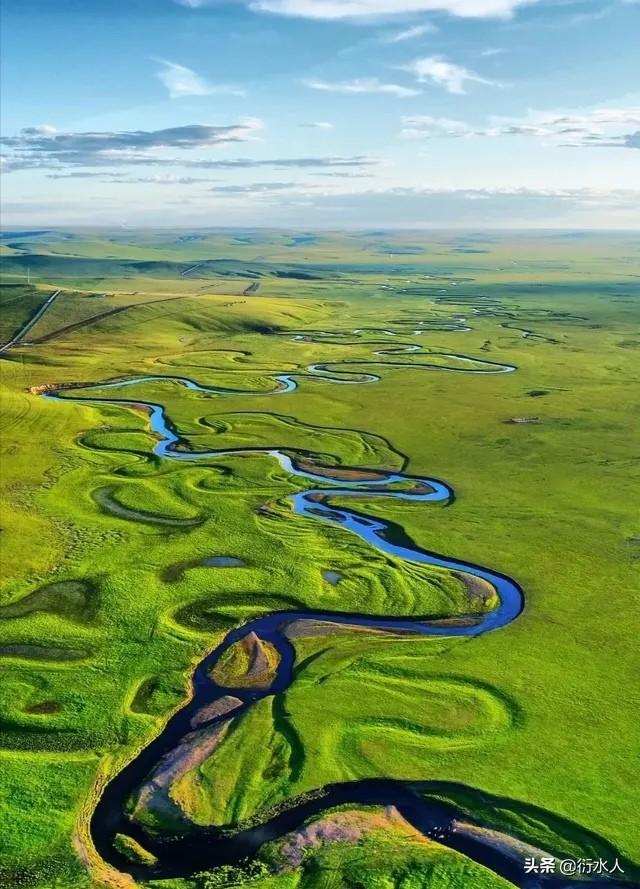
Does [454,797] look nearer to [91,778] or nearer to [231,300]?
[91,778]

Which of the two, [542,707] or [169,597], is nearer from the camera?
[542,707]

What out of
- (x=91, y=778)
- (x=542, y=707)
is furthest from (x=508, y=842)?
(x=91, y=778)

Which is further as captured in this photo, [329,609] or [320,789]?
[329,609]

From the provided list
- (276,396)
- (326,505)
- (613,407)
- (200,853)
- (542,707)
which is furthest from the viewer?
(276,396)

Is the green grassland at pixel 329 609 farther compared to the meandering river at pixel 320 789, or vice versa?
the green grassland at pixel 329 609

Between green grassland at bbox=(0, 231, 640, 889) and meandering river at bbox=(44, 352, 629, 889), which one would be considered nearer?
meandering river at bbox=(44, 352, 629, 889)

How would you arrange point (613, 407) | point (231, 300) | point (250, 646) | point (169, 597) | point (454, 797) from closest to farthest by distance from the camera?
point (454, 797) → point (250, 646) → point (169, 597) → point (613, 407) → point (231, 300)

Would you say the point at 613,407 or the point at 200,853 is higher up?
the point at 613,407

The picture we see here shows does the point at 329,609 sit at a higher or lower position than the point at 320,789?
higher
